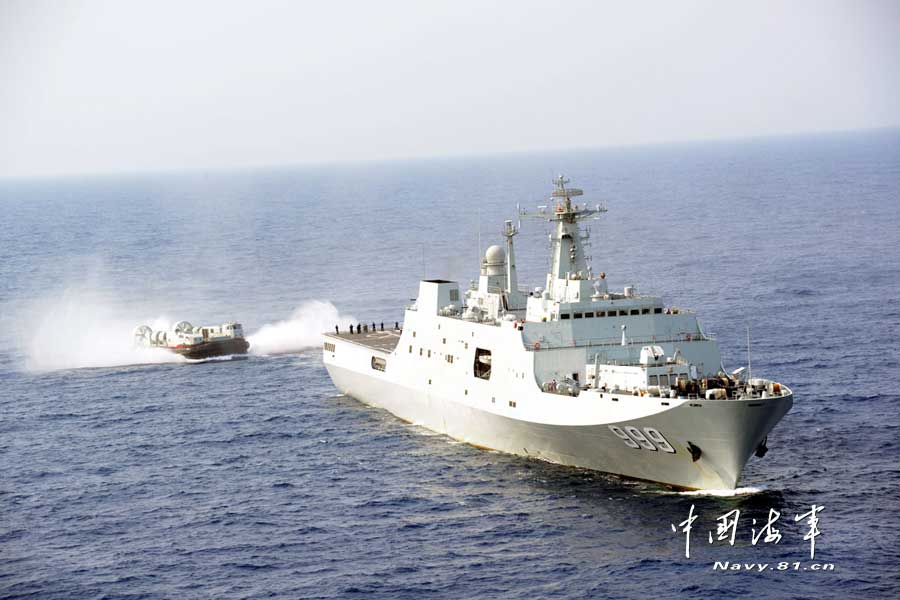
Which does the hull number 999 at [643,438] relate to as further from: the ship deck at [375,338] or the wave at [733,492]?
the ship deck at [375,338]

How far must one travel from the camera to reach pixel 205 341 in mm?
76500

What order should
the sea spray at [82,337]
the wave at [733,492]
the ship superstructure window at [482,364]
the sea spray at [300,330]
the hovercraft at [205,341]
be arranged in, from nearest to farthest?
the wave at [733,492], the ship superstructure window at [482,364], the hovercraft at [205,341], the sea spray at [82,337], the sea spray at [300,330]

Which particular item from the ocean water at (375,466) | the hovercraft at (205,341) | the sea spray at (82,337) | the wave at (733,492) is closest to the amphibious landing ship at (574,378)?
the wave at (733,492)

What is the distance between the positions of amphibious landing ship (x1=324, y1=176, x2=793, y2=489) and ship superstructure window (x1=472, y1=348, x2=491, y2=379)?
0.18ft

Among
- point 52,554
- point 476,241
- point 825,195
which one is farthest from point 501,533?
point 825,195

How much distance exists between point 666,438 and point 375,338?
26.0 metres

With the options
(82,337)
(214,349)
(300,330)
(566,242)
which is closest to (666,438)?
(566,242)

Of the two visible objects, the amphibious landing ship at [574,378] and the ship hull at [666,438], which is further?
the amphibious landing ship at [574,378]

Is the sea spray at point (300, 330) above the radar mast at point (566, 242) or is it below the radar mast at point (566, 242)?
below

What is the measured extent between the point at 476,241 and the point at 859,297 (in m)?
43.4

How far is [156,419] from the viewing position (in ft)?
198

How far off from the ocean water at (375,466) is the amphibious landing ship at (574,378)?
1215 mm

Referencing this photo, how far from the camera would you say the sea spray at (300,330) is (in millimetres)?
78250

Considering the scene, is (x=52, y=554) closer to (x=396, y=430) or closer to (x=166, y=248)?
(x=396, y=430)
